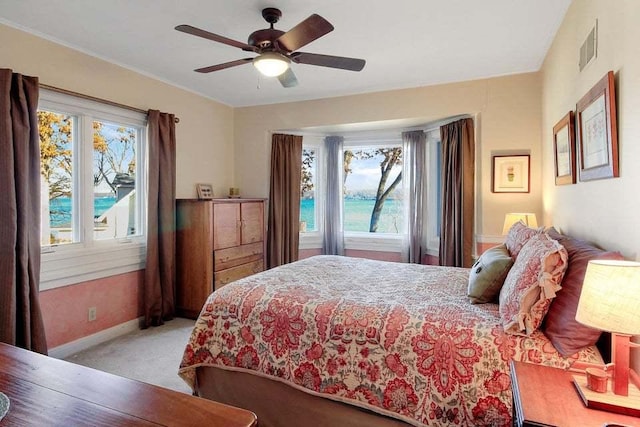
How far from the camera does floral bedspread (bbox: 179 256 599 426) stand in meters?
1.53

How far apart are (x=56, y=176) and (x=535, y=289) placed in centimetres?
351

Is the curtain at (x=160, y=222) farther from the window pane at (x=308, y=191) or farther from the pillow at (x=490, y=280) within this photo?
the pillow at (x=490, y=280)

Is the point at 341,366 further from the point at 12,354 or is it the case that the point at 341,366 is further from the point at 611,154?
the point at 611,154

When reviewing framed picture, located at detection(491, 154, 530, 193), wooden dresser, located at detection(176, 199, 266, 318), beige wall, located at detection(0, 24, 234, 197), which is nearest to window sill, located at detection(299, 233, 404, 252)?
wooden dresser, located at detection(176, 199, 266, 318)

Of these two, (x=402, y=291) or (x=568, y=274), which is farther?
(x=402, y=291)

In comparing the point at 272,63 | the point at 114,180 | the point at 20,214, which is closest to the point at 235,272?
the point at 114,180

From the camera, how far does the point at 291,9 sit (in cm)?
238

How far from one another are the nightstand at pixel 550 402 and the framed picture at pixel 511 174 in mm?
2596

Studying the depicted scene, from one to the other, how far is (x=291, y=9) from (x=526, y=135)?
8.40 ft

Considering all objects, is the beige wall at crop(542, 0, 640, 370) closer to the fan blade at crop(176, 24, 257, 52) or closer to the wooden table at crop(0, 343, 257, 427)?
the wooden table at crop(0, 343, 257, 427)

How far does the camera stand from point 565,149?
2.41m

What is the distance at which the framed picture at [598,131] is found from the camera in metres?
1.58

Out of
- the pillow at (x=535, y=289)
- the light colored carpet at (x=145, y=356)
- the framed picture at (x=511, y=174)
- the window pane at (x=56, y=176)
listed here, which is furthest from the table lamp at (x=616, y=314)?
the window pane at (x=56, y=176)

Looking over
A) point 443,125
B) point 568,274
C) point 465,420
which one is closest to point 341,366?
point 465,420
